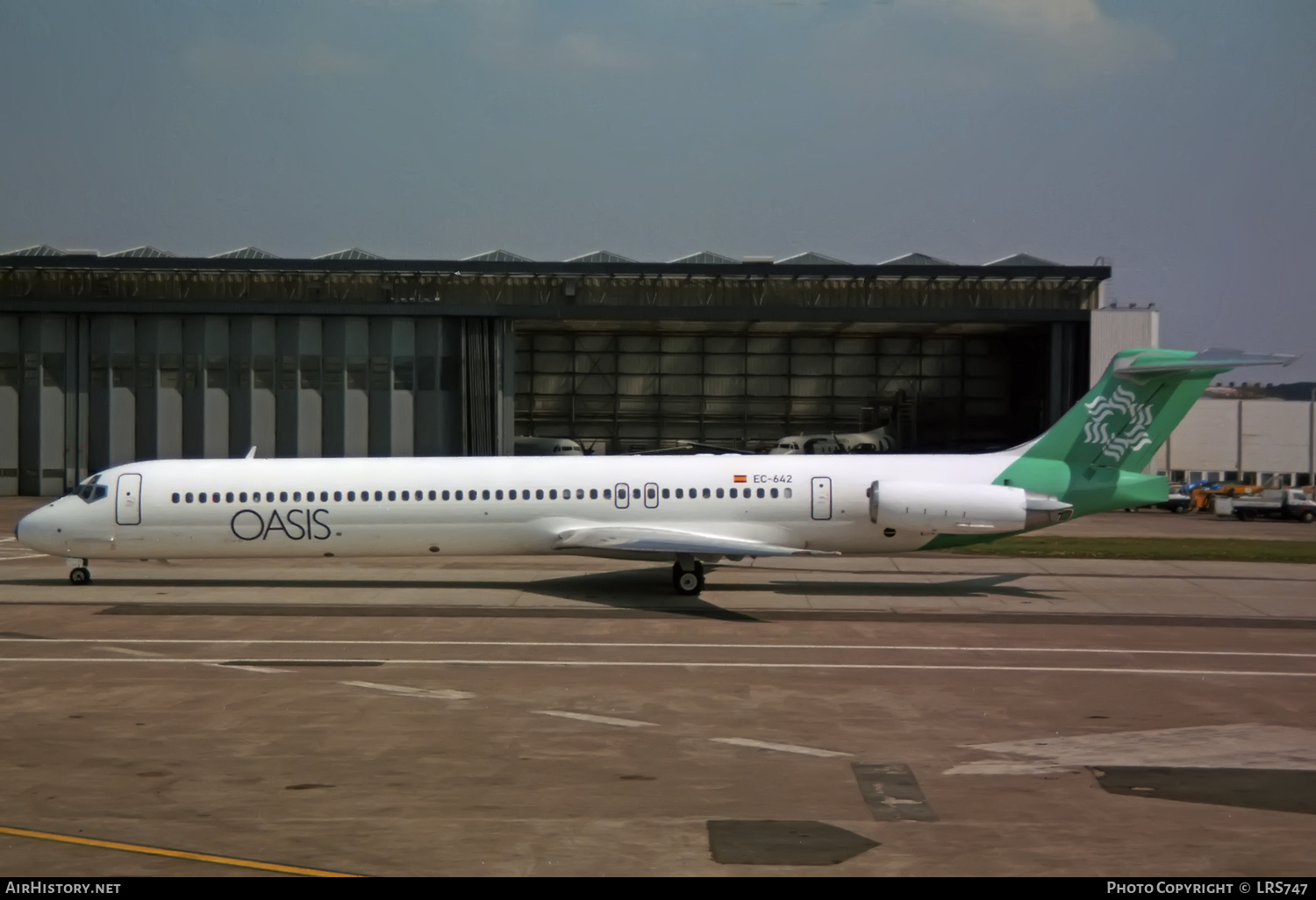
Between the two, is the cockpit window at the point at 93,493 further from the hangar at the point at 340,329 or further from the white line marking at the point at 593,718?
the hangar at the point at 340,329

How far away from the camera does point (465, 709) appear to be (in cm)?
1449

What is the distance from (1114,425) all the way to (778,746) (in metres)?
15.3

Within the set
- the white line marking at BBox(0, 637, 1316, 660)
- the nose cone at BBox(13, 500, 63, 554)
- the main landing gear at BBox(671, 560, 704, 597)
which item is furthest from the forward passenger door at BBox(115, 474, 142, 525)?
the main landing gear at BBox(671, 560, 704, 597)

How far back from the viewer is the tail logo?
25125 millimetres

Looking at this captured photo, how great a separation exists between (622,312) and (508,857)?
49.3 m

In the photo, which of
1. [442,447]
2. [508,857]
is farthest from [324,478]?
[442,447]

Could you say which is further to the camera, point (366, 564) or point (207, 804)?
point (366, 564)

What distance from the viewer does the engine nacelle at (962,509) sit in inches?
950

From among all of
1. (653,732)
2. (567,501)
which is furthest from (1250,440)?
(653,732)

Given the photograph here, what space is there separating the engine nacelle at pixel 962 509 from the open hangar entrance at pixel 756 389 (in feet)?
159

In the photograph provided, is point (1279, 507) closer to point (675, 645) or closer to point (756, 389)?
point (756, 389)

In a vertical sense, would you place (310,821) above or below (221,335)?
below

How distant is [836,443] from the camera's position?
2763 inches

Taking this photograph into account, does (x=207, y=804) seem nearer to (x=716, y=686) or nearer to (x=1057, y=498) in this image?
(x=716, y=686)
